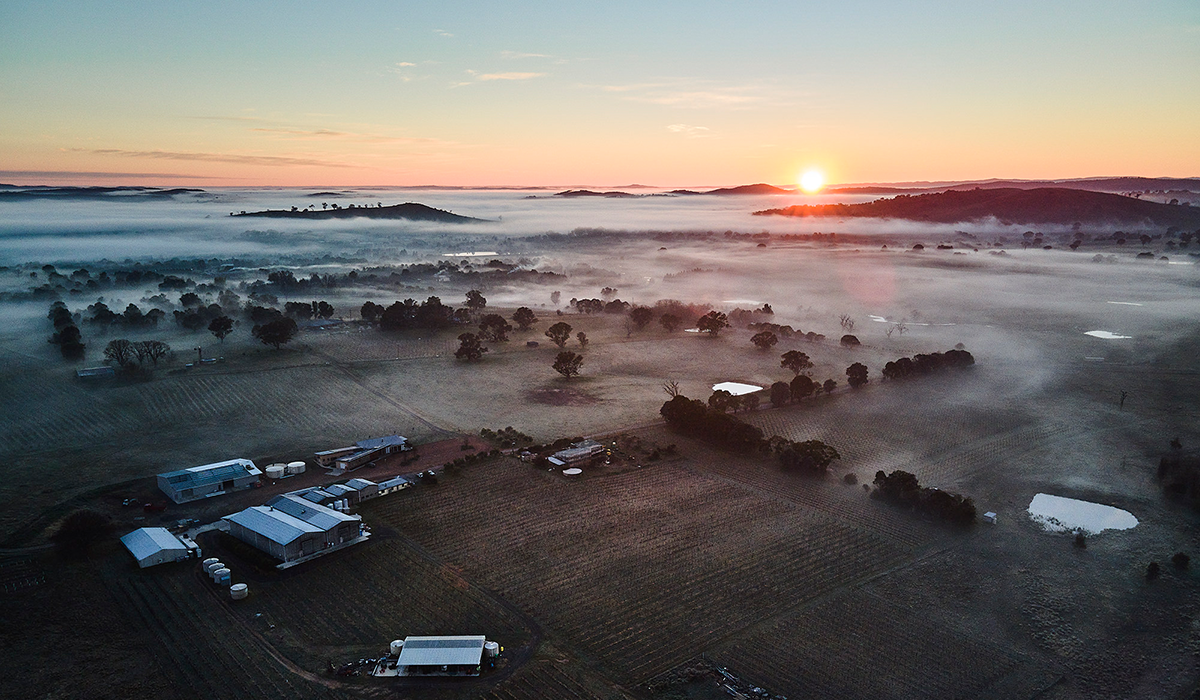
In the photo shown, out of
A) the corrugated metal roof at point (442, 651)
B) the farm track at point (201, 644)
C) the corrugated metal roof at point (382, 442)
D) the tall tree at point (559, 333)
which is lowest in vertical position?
the farm track at point (201, 644)

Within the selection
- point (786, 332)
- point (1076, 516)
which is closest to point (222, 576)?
point (1076, 516)

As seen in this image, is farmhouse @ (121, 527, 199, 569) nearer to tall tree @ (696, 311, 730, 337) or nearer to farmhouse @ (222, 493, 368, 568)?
farmhouse @ (222, 493, 368, 568)

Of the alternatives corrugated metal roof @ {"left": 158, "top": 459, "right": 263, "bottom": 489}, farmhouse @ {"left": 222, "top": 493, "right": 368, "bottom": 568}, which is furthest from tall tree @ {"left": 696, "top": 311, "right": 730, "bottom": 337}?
farmhouse @ {"left": 222, "top": 493, "right": 368, "bottom": 568}

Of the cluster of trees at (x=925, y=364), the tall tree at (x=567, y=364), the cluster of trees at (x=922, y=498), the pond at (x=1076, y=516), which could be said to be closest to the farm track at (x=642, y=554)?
the cluster of trees at (x=922, y=498)

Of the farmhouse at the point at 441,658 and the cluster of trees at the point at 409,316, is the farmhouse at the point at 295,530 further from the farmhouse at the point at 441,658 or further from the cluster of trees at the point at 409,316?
the cluster of trees at the point at 409,316

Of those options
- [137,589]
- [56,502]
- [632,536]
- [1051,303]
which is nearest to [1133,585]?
[632,536]

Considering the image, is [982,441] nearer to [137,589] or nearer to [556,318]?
[137,589]
